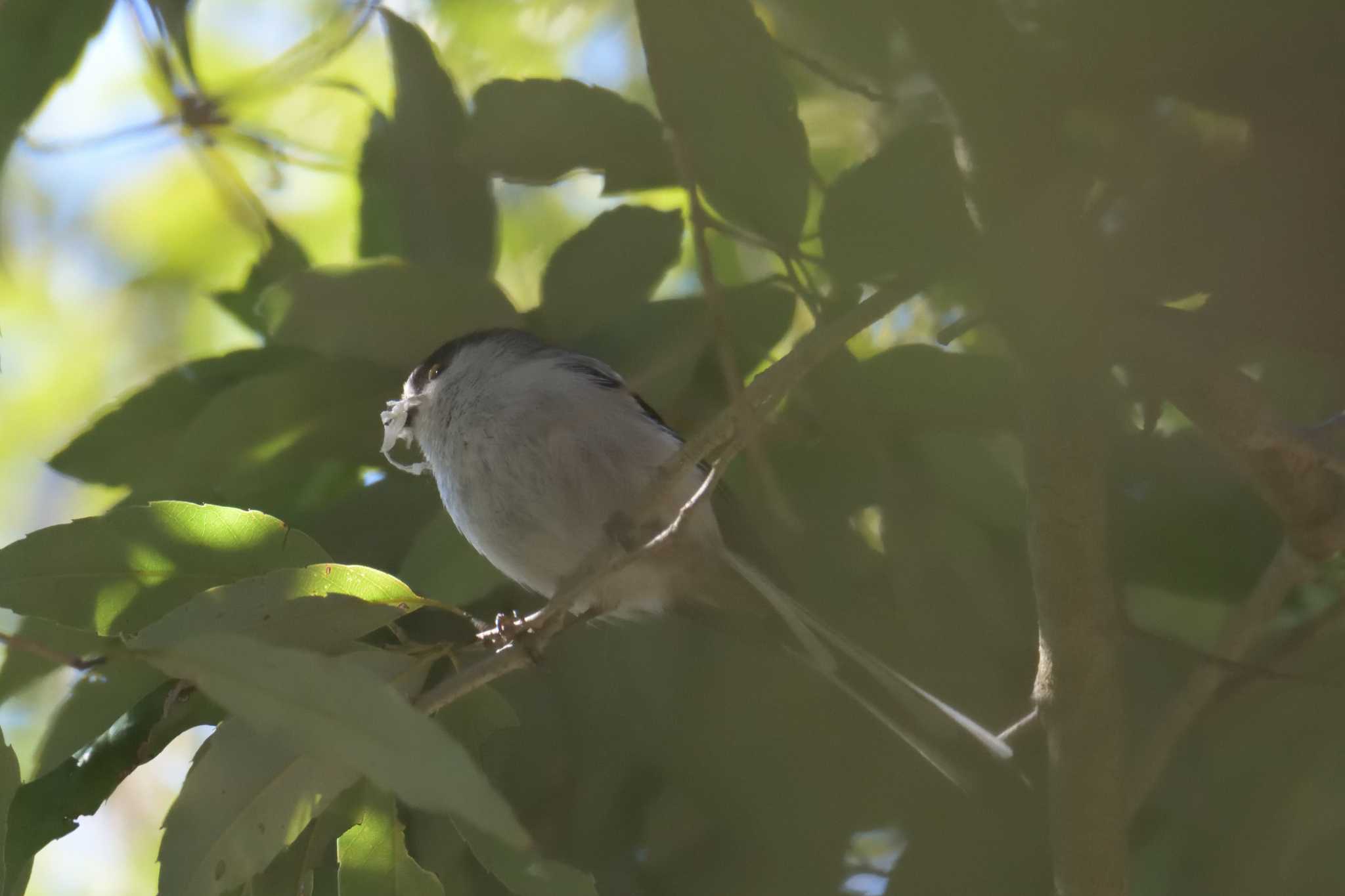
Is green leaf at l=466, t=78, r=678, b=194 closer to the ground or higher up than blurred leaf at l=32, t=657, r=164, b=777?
higher up

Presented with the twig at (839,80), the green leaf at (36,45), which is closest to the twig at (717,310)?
the twig at (839,80)

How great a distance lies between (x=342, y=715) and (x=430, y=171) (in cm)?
155

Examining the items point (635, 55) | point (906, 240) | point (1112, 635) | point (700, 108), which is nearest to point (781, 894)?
point (1112, 635)

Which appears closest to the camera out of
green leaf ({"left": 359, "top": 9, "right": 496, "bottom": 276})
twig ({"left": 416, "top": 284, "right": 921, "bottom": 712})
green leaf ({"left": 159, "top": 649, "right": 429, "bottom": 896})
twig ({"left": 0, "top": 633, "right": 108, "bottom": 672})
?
twig ({"left": 0, "top": 633, "right": 108, "bottom": 672})

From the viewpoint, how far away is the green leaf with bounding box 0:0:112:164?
2115mm

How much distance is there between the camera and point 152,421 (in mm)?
2465

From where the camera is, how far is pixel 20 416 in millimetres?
3383

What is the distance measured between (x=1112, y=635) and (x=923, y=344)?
1.74 ft

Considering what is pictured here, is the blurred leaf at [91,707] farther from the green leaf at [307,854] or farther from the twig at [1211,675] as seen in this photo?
the twig at [1211,675]

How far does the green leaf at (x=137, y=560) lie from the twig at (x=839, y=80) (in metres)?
0.92

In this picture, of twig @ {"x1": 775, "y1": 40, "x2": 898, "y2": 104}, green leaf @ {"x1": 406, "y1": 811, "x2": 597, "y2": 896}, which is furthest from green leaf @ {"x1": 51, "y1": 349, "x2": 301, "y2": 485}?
twig @ {"x1": 775, "y1": 40, "x2": 898, "y2": 104}

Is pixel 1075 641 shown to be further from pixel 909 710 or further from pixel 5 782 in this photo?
pixel 5 782

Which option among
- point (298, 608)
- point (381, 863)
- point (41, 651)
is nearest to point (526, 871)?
point (381, 863)

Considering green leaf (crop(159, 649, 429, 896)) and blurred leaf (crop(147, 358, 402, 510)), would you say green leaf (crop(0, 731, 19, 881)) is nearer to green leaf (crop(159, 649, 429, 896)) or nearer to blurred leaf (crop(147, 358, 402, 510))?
green leaf (crop(159, 649, 429, 896))
